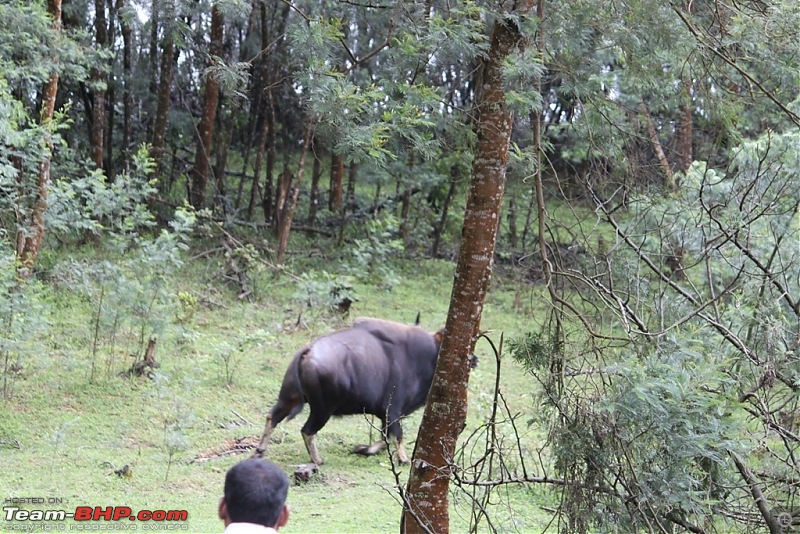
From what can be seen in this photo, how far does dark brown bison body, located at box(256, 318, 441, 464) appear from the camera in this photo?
764 centimetres

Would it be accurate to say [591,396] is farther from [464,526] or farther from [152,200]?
[152,200]

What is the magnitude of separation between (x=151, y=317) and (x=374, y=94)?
563cm

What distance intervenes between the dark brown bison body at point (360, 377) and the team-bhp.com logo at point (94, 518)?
71.9 inches

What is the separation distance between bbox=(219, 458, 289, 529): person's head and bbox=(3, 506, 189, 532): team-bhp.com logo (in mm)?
3292

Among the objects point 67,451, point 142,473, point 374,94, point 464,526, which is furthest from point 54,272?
point 374,94

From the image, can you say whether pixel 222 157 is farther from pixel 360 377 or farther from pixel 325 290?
pixel 360 377

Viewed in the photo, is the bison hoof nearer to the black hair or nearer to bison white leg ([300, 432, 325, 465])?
bison white leg ([300, 432, 325, 465])

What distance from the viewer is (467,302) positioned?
14.5 ft

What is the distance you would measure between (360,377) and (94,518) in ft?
9.48

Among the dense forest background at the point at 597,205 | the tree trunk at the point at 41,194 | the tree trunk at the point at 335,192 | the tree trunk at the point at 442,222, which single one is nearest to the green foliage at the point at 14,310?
the dense forest background at the point at 597,205

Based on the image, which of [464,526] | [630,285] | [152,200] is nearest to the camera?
[630,285]

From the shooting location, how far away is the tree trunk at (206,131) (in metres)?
13.1

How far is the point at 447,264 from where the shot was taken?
51.8ft

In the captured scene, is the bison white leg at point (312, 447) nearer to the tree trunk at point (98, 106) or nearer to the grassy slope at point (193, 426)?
the grassy slope at point (193, 426)
